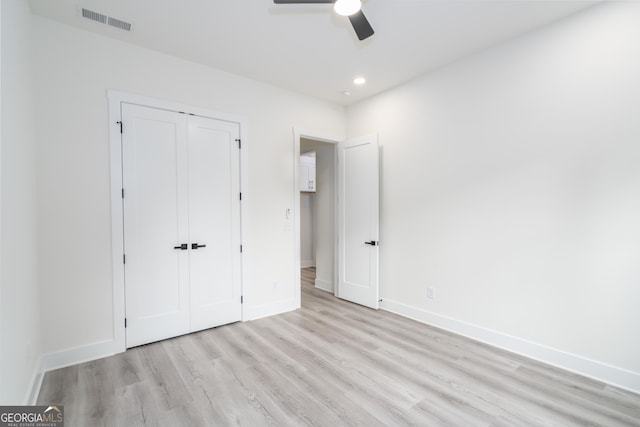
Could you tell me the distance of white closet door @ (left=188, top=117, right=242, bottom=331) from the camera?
326cm

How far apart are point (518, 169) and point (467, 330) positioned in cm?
175

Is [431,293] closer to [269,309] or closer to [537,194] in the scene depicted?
[537,194]

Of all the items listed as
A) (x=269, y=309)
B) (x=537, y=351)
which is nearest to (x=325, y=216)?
(x=269, y=309)

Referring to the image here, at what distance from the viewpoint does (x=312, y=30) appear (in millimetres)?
2688

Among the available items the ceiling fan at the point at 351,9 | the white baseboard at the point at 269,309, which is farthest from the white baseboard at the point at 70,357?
the ceiling fan at the point at 351,9

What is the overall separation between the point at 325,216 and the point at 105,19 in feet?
11.9

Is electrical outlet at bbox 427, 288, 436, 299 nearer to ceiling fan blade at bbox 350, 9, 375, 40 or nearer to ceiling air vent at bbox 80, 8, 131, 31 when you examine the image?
ceiling fan blade at bbox 350, 9, 375, 40

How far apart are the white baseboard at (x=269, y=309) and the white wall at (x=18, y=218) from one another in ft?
6.24

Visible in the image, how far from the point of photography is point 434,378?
7.83 feet

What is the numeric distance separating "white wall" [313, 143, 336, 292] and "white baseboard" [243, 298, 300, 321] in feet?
3.46

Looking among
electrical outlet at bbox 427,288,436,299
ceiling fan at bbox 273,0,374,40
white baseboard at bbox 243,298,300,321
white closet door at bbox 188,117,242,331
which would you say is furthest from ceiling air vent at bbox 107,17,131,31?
electrical outlet at bbox 427,288,436,299

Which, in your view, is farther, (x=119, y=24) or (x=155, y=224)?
(x=155, y=224)

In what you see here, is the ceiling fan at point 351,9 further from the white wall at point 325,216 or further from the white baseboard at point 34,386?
the white baseboard at point 34,386

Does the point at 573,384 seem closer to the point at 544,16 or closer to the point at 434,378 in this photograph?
the point at 434,378
